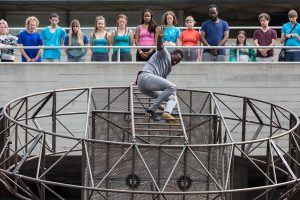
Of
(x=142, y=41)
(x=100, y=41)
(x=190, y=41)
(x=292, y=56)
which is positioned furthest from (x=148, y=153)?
(x=292, y=56)

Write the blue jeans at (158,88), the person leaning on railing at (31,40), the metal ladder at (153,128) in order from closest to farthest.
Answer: the metal ladder at (153,128), the blue jeans at (158,88), the person leaning on railing at (31,40)

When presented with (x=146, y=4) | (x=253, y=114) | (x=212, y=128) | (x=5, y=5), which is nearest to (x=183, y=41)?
(x=253, y=114)

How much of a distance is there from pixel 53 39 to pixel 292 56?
5068 mm

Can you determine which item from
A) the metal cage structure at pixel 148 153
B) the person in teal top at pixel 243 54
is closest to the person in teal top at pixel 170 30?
the person in teal top at pixel 243 54

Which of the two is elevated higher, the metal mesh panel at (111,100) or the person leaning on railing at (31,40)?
the person leaning on railing at (31,40)

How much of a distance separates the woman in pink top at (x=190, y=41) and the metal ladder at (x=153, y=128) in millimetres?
2730

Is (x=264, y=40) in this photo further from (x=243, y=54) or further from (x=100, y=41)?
(x=100, y=41)

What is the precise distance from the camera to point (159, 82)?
17.8 metres

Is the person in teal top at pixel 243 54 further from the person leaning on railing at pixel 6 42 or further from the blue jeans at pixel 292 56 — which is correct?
the person leaning on railing at pixel 6 42

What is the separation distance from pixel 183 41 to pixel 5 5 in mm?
8465

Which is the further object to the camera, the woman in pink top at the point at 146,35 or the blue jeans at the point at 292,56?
the blue jeans at the point at 292,56

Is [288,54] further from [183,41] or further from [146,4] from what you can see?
[146,4]

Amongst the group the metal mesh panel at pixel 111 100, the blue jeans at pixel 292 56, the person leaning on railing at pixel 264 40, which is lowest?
the metal mesh panel at pixel 111 100

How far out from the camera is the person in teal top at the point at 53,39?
2262 centimetres
